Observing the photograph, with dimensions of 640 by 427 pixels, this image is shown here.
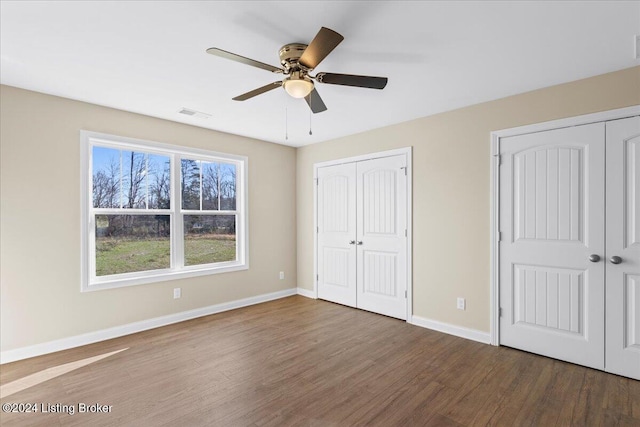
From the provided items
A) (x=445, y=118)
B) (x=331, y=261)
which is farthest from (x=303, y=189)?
(x=445, y=118)

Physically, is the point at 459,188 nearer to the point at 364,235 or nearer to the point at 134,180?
the point at 364,235

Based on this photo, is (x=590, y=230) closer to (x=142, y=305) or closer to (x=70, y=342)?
(x=142, y=305)

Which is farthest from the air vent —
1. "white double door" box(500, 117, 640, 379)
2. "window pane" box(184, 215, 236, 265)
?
"white double door" box(500, 117, 640, 379)

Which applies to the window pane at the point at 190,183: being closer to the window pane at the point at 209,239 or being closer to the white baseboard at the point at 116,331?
the window pane at the point at 209,239

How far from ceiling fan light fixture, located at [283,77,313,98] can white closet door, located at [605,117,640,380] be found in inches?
103

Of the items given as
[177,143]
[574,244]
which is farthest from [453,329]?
[177,143]

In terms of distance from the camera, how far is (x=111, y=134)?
349cm

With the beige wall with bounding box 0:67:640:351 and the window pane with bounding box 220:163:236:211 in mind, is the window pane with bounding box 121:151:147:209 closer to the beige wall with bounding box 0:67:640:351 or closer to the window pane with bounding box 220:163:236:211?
the beige wall with bounding box 0:67:640:351

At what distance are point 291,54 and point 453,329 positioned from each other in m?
3.30

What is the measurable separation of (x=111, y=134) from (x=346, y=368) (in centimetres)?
356

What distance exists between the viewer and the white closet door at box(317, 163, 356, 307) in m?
4.62

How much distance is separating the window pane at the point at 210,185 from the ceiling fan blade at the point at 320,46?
279cm

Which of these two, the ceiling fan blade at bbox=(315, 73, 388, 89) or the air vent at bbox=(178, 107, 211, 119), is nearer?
the ceiling fan blade at bbox=(315, 73, 388, 89)

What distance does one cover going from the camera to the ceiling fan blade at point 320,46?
172 centimetres
